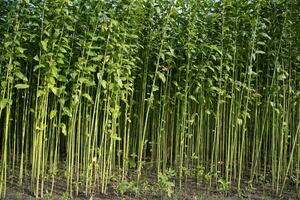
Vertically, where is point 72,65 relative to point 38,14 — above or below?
below

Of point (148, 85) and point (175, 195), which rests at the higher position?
point (148, 85)

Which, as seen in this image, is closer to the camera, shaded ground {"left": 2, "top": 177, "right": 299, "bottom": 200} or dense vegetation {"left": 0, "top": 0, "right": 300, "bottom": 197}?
dense vegetation {"left": 0, "top": 0, "right": 300, "bottom": 197}

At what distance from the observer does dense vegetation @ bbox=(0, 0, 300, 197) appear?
485cm

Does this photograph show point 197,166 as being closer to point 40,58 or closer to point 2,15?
point 40,58

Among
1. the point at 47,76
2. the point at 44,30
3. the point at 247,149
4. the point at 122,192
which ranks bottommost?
the point at 122,192

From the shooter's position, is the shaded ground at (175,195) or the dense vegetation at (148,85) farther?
the shaded ground at (175,195)

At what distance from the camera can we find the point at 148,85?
5867 millimetres

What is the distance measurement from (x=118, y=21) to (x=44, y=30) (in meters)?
0.86

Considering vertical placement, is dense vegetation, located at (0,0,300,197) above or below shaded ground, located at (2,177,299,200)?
above

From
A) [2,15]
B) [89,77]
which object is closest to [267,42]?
[89,77]

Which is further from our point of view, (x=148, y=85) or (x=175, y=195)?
(x=148, y=85)

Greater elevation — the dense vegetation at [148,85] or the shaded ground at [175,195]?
the dense vegetation at [148,85]

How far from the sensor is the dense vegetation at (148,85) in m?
4.85

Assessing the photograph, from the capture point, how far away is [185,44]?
548cm
